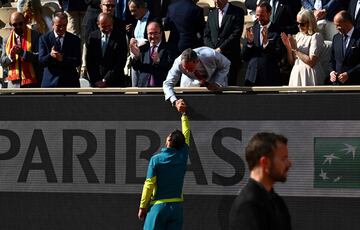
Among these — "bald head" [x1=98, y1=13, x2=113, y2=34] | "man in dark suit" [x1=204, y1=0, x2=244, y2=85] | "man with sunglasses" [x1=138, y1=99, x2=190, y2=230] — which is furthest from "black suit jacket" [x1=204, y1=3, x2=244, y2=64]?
"man with sunglasses" [x1=138, y1=99, x2=190, y2=230]

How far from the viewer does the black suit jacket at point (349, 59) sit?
1158 cm

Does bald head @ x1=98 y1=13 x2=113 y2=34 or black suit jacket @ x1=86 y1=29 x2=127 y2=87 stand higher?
bald head @ x1=98 y1=13 x2=113 y2=34

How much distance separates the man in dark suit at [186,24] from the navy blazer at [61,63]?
1.22 m

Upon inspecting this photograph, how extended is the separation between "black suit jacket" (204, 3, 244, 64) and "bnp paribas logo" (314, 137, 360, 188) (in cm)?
203

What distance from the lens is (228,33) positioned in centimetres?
1282

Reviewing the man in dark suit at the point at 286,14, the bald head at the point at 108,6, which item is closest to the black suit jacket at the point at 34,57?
the bald head at the point at 108,6

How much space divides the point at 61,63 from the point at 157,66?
1187 millimetres

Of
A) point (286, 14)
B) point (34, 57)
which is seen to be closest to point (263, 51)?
point (286, 14)

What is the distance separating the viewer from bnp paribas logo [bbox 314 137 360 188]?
11.1 meters

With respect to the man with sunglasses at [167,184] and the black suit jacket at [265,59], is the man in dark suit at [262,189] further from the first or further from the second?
the black suit jacket at [265,59]

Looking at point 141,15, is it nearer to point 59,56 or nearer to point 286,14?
point 59,56

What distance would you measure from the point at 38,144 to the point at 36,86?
131cm

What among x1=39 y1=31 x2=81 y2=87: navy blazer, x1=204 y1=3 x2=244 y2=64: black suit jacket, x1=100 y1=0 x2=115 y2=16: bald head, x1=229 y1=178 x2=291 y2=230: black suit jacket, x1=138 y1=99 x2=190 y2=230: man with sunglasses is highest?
x1=100 y1=0 x2=115 y2=16: bald head

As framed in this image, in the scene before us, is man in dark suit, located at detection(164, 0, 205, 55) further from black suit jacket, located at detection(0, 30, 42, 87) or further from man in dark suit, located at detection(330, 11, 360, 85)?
man in dark suit, located at detection(330, 11, 360, 85)
